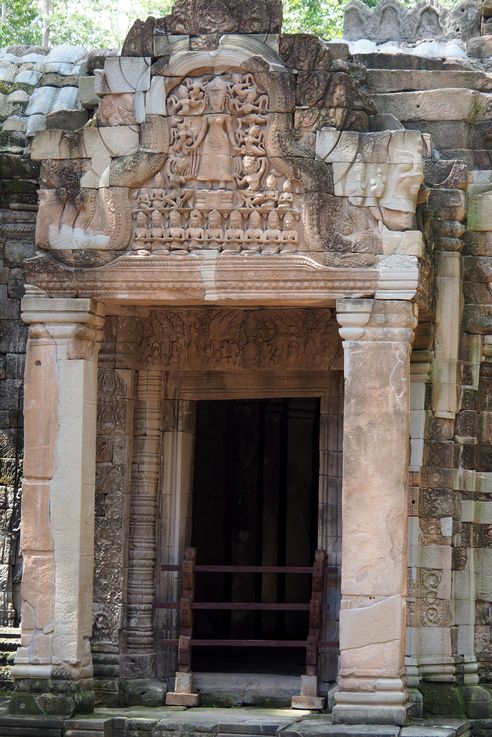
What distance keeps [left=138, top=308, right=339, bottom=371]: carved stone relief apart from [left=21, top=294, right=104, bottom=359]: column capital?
162cm

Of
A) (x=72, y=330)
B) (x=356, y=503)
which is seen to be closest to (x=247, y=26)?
(x=72, y=330)

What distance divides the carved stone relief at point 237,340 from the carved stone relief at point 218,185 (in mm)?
1756

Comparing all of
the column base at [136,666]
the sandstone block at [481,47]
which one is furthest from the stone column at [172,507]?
the sandstone block at [481,47]

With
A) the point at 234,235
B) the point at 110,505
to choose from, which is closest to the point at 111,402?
the point at 110,505

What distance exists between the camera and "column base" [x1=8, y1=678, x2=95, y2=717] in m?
11.4

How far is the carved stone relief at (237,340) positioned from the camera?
43.1ft

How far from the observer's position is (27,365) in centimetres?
1176

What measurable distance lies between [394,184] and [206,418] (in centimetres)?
618

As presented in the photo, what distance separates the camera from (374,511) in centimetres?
1121

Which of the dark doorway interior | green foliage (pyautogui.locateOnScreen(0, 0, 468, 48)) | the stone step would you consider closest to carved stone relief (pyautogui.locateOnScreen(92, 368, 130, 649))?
the stone step

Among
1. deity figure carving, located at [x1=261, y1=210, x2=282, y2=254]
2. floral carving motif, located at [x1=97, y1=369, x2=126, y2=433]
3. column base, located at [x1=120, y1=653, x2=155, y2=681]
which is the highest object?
deity figure carving, located at [x1=261, y1=210, x2=282, y2=254]

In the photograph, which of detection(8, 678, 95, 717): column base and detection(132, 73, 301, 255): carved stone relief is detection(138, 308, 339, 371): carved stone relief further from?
detection(8, 678, 95, 717): column base

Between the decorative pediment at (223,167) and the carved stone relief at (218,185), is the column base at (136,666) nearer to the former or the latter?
the decorative pediment at (223,167)

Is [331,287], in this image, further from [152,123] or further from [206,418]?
[206,418]
